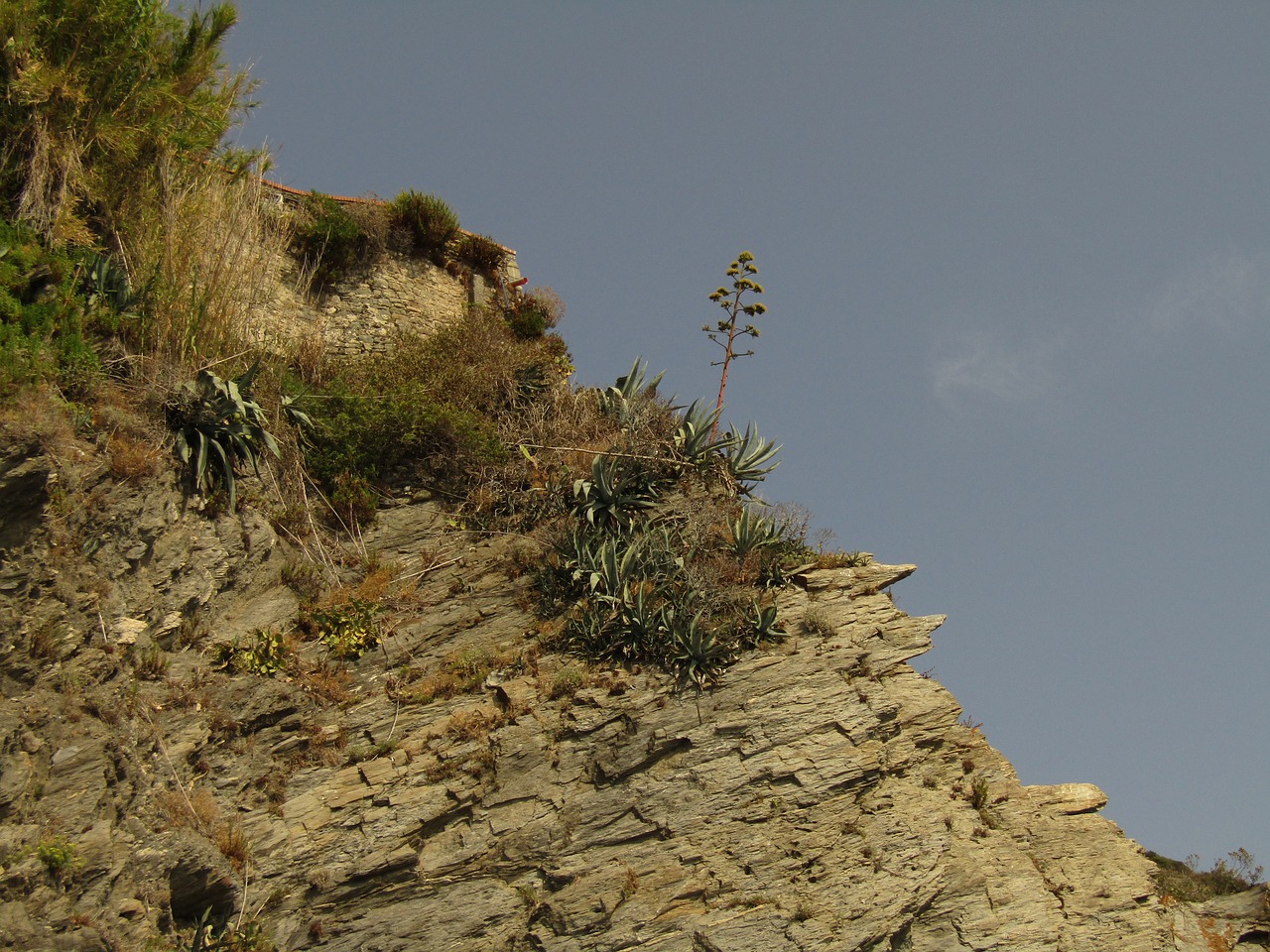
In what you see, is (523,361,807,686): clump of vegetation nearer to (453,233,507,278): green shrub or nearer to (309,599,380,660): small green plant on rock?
(309,599,380,660): small green plant on rock

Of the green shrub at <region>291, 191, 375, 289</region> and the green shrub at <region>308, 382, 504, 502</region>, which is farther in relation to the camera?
the green shrub at <region>291, 191, 375, 289</region>

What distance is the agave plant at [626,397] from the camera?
47.4 ft

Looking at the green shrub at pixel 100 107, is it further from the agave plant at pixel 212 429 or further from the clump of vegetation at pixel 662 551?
the clump of vegetation at pixel 662 551

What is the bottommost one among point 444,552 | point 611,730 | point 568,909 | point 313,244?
point 568,909

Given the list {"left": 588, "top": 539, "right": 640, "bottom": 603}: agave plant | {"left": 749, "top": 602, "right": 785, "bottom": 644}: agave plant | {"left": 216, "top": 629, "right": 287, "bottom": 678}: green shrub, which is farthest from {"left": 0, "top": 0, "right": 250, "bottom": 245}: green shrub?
{"left": 749, "top": 602, "right": 785, "bottom": 644}: agave plant

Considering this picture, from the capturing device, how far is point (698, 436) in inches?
553

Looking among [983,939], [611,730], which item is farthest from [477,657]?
[983,939]

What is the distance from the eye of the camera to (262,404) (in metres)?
12.8

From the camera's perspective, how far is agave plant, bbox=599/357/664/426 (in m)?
14.5

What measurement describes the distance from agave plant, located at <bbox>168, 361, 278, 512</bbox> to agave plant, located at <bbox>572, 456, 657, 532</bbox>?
3.66 m

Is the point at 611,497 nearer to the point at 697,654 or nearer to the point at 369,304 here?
the point at 697,654

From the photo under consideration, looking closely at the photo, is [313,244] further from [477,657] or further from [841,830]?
[841,830]

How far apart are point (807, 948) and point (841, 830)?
1.21 m

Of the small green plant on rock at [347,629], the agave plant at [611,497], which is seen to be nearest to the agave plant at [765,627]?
the agave plant at [611,497]
